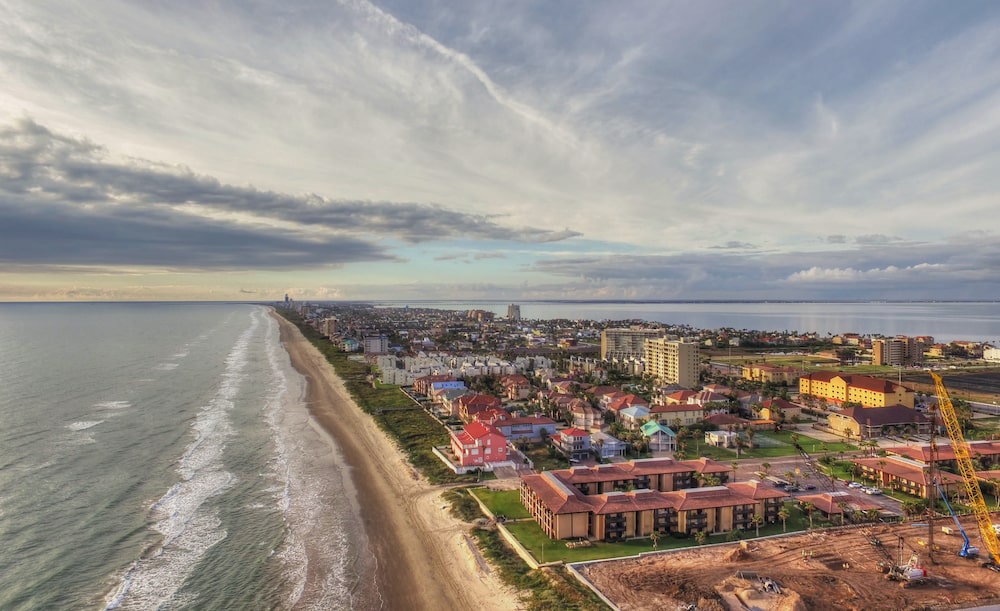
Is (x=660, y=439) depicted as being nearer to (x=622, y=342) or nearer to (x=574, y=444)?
(x=574, y=444)

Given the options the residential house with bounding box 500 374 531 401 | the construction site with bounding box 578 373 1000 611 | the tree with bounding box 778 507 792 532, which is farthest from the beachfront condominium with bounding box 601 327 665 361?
the construction site with bounding box 578 373 1000 611

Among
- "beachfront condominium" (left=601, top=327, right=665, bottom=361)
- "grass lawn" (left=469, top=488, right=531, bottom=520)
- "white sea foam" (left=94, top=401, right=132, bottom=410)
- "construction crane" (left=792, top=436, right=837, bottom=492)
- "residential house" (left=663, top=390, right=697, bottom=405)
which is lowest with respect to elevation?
"grass lawn" (left=469, top=488, right=531, bottom=520)

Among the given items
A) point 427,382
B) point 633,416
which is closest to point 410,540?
point 633,416

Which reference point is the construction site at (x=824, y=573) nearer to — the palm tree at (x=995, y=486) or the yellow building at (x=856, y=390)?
the palm tree at (x=995, y=486)

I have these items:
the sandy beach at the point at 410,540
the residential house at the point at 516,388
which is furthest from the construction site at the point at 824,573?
the residential house at the point at 516,388

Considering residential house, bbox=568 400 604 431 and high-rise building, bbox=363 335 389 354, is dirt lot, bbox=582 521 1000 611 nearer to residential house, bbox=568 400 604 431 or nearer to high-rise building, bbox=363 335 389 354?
residential house, bbox=568 400 604 431

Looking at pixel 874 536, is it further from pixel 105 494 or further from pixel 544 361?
pixel 544 361
